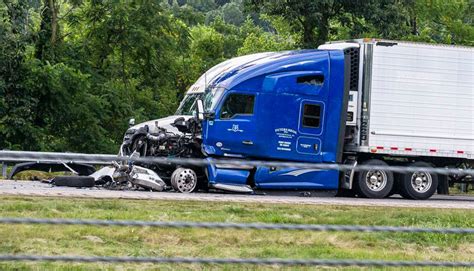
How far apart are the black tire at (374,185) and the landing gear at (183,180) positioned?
4117 millimetres

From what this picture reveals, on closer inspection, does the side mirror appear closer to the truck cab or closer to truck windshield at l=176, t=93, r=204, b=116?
the truck cab

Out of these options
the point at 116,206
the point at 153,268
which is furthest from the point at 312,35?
the point at 153,268

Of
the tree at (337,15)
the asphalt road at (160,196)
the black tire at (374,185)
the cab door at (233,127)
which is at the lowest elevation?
the asphalt road at (160,196)

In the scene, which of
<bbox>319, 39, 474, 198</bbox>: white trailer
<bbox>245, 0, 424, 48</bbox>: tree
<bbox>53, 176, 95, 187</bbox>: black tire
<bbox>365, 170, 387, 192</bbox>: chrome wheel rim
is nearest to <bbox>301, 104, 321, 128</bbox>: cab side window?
<bbox>319, 39, 474, 198</bbox>: white trailer

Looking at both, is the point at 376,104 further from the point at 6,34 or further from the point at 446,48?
the point at 6,34

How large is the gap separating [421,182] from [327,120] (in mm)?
2972

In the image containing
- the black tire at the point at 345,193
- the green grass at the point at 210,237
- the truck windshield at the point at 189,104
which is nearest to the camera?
the green grass at the point at 210,237

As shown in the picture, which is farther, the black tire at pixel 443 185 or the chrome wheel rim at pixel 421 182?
the black tire at pixel 443 185

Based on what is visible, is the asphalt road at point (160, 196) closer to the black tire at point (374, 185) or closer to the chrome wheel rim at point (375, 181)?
the black tire at point (374, 185)

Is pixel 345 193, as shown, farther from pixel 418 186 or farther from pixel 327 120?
pixel 327 120

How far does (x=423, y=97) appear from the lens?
72.6 ft

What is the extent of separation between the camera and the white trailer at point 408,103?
21828 mm

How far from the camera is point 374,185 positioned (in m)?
21.9

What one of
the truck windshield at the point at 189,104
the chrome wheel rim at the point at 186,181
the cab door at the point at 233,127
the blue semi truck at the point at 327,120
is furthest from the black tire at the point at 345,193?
the truck windshield at the point at 189,104
